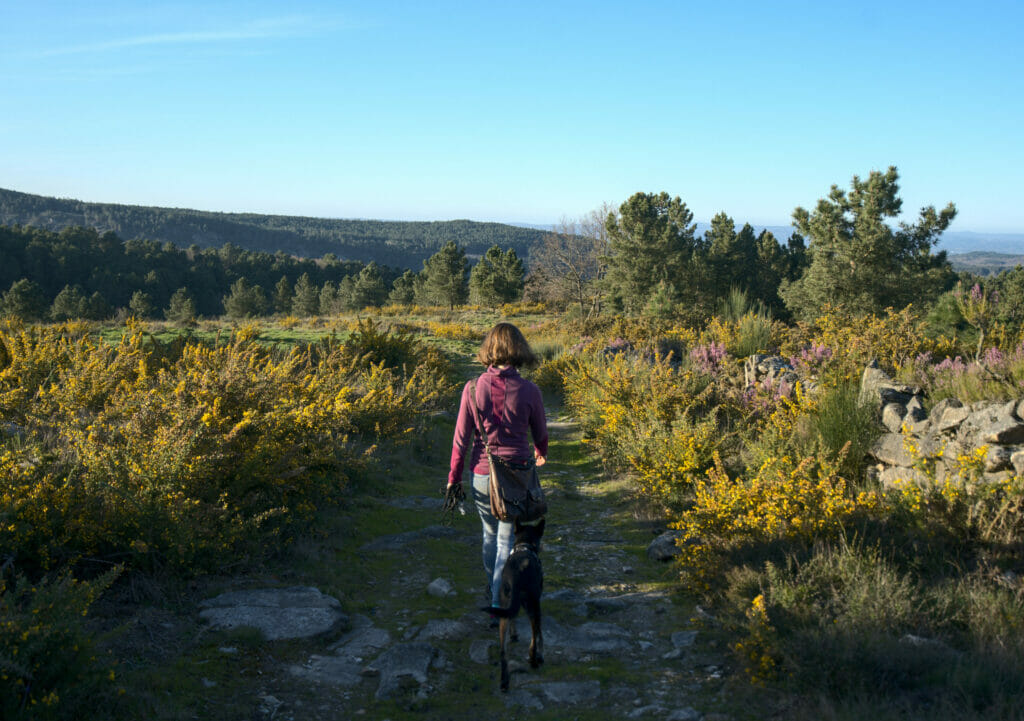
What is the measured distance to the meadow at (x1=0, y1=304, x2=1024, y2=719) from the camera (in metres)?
2.79

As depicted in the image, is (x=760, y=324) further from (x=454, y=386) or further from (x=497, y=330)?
(x=497, y=330)

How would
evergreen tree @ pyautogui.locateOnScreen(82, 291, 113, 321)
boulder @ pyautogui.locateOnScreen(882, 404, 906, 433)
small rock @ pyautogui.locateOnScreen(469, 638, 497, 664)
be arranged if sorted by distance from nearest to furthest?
small rock @ pyautogui.locateOnScreen(469, 638, 497, 664)
boulder @ pyautogui.locateOnScreen(882, 404, 906, 433)
evergreen tree @ pyautogui.locateOnScreen(82, 291, 113, 321)

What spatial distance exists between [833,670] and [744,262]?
45.1 meters

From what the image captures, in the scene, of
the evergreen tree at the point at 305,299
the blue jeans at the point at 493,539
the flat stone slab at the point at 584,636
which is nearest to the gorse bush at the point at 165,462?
the blue jeans at the point at 493,539

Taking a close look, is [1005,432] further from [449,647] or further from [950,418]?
[449,647]

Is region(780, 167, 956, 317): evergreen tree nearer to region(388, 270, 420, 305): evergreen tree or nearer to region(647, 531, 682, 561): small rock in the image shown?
region(647, 531, 682, 561): small rock

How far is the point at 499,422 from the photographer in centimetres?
396

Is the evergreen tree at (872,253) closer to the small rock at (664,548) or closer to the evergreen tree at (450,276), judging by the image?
the small rock at (664,548)

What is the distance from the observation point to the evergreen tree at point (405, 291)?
67.8 m

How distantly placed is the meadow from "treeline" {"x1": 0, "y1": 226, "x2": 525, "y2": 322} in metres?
43.5

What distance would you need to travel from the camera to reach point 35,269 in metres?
67.2

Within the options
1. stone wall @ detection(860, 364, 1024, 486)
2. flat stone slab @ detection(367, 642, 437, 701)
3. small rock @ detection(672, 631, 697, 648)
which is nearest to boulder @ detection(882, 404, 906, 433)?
stone wall @ detection(860, 364, 1024, 486)

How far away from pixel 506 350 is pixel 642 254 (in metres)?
33.4

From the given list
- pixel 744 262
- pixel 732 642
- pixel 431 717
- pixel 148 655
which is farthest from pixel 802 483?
pixel 744 262
